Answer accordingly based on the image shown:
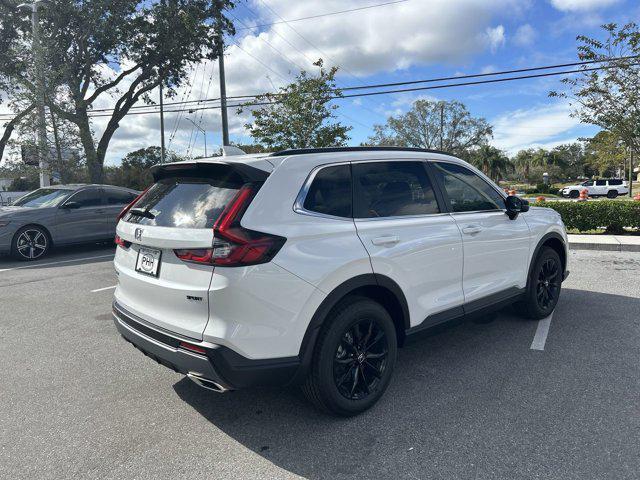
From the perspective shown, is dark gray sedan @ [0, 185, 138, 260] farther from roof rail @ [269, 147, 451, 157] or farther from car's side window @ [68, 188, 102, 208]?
roof rail @ [269, 147, 451, 157]

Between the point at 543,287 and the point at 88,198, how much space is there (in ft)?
30.6

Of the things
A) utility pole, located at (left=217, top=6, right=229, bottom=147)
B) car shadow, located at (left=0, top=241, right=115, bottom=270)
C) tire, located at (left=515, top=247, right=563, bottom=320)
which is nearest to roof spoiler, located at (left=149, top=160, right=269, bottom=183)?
tire, located at (left=515, top=247, right=563, bottom=320)

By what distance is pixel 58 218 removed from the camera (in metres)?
9.50

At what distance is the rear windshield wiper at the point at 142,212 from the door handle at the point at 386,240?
58.6 inches

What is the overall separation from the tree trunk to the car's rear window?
1646 centimetres

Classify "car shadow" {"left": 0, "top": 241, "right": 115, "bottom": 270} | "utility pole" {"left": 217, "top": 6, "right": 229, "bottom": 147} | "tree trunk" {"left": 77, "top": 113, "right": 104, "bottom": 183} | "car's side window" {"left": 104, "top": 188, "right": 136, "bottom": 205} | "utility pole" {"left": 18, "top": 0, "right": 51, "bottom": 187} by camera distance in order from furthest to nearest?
"utility pole" {"left": 217, "top": 6, "right": 229, "bottom": 147}, "tree trunk" {"left": 77, "top": 113, "right": 104, "bottom": 183}, "utility pole" {"left": 18, "top": 0, "right": 51, "bottom": 187}, "car's side window" {"left": 104, "top": 188, "right": 136, "bottom": 205}, "car shadow" {"left": 0, "top": 241, "right": 115, "bottom": 270}

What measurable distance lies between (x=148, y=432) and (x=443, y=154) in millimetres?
3101

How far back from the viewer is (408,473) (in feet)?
7.88

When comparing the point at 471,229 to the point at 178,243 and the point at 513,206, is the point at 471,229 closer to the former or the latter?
the point at 513,206

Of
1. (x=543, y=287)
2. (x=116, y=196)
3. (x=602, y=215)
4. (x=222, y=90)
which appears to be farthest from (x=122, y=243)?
(x=222, y=90)

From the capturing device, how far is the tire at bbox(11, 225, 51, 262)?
896 centimetres

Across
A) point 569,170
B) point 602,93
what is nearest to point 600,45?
point 602,93

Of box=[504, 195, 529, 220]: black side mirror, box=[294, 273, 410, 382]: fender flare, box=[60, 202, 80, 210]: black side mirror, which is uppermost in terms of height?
box=[60, 202, 80, 210]: black side mirror

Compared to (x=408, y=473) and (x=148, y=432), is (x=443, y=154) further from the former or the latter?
(x=148, y=432)
